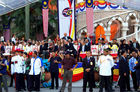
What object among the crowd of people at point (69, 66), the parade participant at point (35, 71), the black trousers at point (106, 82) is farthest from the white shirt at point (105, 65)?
the parade participant at point (35, 71)

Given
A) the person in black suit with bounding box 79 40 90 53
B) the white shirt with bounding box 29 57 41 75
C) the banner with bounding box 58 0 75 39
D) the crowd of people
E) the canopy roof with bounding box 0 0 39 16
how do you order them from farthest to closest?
the banner with bounding box 58 0 75 39
the person in black suit with bounding box 79 40 90 53
the white shirt with bounding box 29 57 41 75
the canopy roof with bounding box 0 0 39 16
the crowd of people

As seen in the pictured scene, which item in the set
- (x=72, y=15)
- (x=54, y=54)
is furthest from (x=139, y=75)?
(x=72, y=15)

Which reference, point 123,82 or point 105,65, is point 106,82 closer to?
point 105,65

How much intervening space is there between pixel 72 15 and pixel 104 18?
18.5 ft

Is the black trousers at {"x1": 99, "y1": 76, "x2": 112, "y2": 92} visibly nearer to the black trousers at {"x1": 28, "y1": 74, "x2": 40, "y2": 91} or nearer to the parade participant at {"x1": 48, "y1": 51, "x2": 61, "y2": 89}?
the parade participant at {"x1": 48, "y1": 51, "x2": 61, "y2": 89}

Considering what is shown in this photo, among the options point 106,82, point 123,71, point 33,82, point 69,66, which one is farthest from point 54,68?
point 123,71

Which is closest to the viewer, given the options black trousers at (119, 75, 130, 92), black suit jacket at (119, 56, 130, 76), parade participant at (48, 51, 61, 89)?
black suit jacket at (119, 56, 130, 76)

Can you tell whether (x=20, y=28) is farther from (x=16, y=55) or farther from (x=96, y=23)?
(x=16, y=55)

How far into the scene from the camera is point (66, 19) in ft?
79.9

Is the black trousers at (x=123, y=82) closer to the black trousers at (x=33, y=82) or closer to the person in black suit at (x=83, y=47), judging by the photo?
the person in black suit at (x=83, y=47)

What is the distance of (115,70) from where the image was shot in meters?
15.6

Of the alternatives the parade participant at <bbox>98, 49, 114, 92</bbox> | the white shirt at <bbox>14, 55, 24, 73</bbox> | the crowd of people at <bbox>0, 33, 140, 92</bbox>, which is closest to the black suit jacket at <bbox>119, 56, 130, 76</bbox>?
the crowd of people at <bbox>0, 33, 140, 92</bbox>

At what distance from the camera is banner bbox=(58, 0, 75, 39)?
24250 millimetres

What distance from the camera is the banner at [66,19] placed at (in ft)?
79.6
